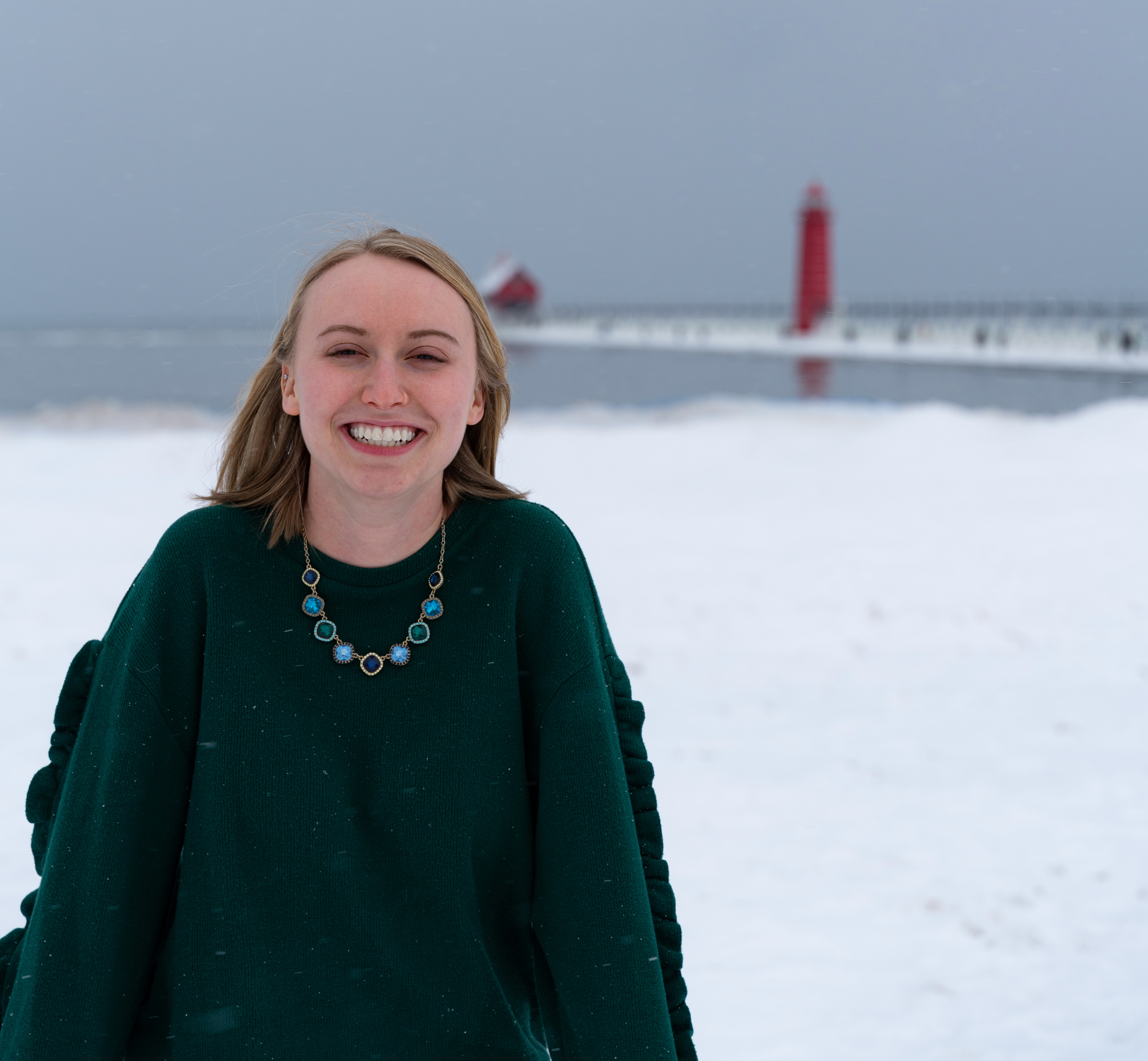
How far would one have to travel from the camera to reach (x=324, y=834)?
1.57 m

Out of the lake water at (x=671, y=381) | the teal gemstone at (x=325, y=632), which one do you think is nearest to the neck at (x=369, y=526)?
the teal gemstone at (x=325, y=632)

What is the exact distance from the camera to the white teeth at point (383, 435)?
1573 millimetres

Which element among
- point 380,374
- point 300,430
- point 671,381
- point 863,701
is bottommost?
point 863,701

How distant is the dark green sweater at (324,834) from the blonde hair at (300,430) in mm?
76

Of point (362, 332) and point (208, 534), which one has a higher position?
point (362, 332)

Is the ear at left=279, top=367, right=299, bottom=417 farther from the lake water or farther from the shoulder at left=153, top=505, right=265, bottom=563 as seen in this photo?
the lake water

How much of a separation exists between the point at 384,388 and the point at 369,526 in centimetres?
23

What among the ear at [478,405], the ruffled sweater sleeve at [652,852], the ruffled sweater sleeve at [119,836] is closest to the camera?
the ruffled sweater sleeve at [119,836]

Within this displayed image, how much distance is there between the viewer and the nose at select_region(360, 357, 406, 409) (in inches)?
60.8

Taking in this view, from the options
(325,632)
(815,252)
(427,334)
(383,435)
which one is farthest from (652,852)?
(815,252)

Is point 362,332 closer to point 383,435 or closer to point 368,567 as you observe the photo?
point 383,435

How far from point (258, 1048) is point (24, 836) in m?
2.49

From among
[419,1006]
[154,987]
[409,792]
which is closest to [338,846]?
[409,792]

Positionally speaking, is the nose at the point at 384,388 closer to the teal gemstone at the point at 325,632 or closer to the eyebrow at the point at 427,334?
the eyebrow at the point at 427,334
